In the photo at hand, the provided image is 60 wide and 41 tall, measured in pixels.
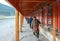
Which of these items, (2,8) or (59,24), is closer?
(59,24)

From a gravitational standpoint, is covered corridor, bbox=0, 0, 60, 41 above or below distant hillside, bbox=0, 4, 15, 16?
below

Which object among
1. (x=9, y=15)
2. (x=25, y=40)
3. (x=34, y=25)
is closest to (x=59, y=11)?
(x=34, y=25)

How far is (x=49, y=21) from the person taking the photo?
1661 centimetres

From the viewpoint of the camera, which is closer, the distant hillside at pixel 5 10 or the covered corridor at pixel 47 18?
the covered corridor at pixel 47 18

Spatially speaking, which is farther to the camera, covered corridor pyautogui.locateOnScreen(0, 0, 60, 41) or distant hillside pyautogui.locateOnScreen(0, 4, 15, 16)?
distant hillside pyautogui.locateOnScreen(0, 4, 15, 16)

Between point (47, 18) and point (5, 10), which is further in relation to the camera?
point (5, 10)

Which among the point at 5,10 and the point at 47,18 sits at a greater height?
the point at 5,10

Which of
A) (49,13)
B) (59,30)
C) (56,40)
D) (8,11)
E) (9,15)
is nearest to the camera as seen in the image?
(56,40)

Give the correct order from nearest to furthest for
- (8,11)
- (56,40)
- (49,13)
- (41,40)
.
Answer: (56,40) → (41,40) → (49,13) → (8,11)

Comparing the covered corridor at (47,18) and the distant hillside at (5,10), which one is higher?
the distant hillside at (5,10)

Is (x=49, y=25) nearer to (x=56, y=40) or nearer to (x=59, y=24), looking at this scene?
(x=59, y=24)

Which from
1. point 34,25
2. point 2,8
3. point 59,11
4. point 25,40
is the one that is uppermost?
point 2,8

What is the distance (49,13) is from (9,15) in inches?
2140

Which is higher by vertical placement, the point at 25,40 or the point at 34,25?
the point at 34,25
